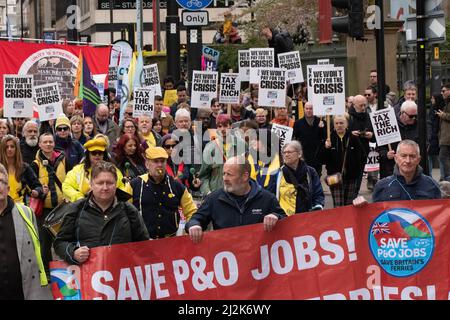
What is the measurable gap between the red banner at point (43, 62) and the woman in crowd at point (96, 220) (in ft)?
46.6

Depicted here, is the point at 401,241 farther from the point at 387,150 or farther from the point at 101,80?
the point at 101,80

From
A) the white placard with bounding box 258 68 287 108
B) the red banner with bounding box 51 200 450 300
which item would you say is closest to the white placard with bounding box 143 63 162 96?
the white placard with bounding box 258 68 287 108

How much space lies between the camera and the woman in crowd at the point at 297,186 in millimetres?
10984

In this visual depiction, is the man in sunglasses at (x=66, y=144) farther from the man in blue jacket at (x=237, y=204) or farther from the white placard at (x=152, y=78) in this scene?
the white placard at (x=152, y=78)

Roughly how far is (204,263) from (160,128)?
9684 mm

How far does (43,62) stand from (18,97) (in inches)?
239

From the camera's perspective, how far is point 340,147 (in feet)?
47.9

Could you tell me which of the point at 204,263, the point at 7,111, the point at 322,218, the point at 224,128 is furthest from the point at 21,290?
the point at 7,111

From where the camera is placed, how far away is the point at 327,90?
51.4 ft

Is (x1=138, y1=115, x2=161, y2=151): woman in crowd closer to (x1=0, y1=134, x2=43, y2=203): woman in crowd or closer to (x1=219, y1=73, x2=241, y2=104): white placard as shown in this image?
(x1=0, y1=134, x2=43, y2=203): woman in crowd

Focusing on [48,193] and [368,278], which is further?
[48,193]

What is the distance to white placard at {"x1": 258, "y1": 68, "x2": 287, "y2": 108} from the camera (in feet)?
60.1

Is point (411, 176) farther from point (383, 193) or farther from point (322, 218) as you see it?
point (322, 218)

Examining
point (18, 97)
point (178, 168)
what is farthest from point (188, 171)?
point (18, 97)
